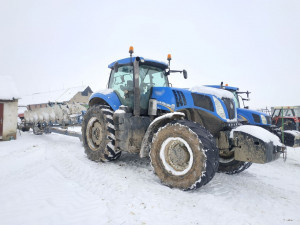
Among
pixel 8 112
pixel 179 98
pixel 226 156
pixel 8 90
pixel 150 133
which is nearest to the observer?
pixel 150 133

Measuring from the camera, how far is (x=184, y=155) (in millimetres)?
3309

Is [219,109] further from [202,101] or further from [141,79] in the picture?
[141,79]

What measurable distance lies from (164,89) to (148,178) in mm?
1824

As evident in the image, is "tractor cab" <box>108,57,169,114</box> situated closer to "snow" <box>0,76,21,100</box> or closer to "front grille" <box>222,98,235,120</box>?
"front grille" <box>222,98,235,120</box>

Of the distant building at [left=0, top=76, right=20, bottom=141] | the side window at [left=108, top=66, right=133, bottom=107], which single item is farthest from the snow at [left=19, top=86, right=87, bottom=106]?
the side window at [left=108, top=66, right=133, bottom=107]

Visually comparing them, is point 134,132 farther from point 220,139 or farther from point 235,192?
point 235,192

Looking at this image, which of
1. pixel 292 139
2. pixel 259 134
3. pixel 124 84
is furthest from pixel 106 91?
pixel 292 139

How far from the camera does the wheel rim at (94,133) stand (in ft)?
16.8

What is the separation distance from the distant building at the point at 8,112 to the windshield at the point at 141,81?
8602mm

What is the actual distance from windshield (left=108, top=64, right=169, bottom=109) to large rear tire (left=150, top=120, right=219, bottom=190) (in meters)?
1.45

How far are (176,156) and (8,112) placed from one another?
11100 mm

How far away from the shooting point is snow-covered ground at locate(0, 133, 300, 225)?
7.75 feet

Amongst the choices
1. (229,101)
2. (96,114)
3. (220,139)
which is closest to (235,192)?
(220,139)

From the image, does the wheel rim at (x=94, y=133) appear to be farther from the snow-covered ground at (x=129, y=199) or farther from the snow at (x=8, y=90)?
the snow at (x=8, y=90)
